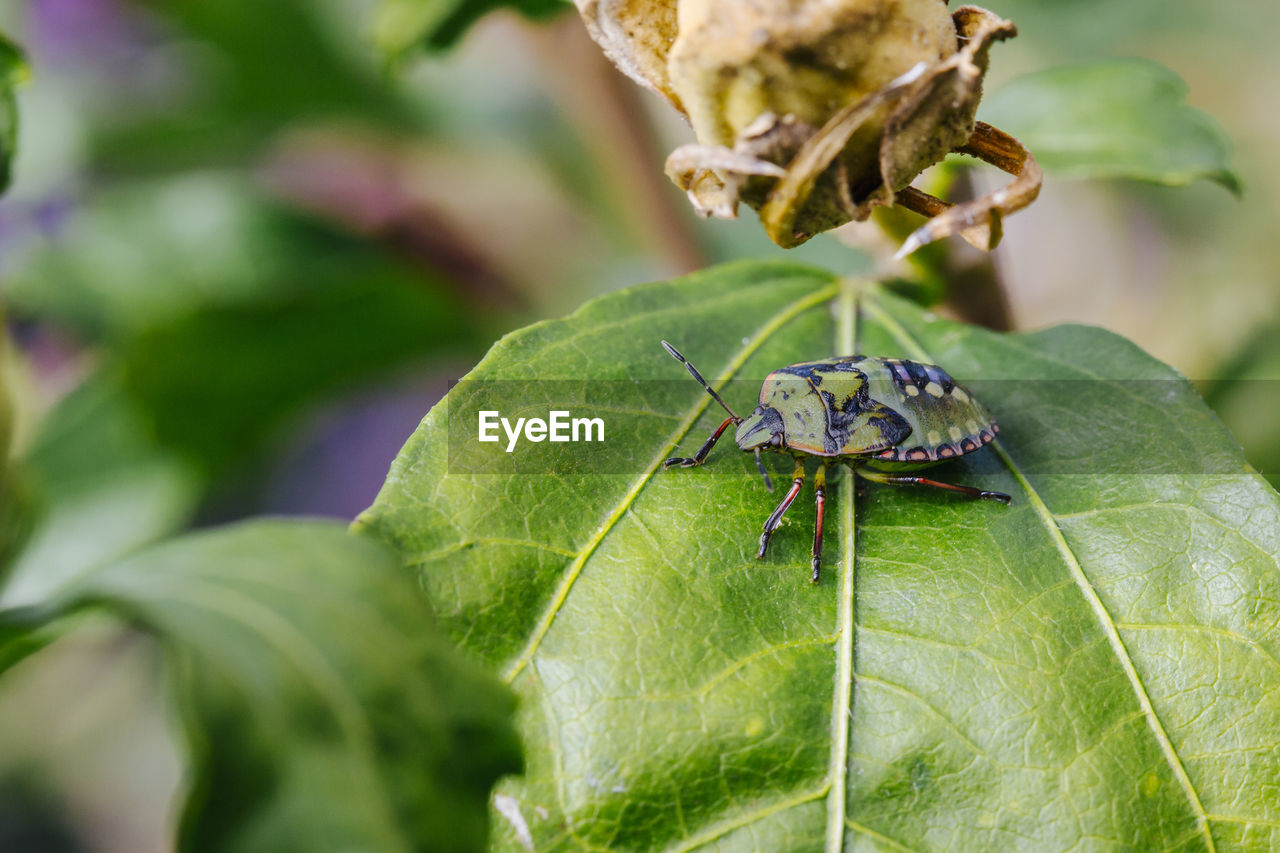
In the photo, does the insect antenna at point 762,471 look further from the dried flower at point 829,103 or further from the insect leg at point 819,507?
the dried flower at point 829,103

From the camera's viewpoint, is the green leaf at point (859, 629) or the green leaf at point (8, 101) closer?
the green leaf at point (859, 629)

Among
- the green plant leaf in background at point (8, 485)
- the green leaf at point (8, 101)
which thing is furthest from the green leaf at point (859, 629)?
the green leaf at point (8, 101)

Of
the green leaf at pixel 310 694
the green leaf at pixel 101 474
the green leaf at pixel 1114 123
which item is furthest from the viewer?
the green leaf at pixel 101 474

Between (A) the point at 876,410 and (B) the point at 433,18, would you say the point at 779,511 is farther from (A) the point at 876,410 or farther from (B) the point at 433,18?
(B) the point at 433,18

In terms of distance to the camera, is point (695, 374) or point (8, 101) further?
point (695, 374)

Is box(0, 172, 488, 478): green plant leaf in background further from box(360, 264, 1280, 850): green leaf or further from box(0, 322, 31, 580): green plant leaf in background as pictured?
box(360, 264, 1280, 850): green leaf

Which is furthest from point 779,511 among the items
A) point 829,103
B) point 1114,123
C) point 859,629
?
point 1114,123
